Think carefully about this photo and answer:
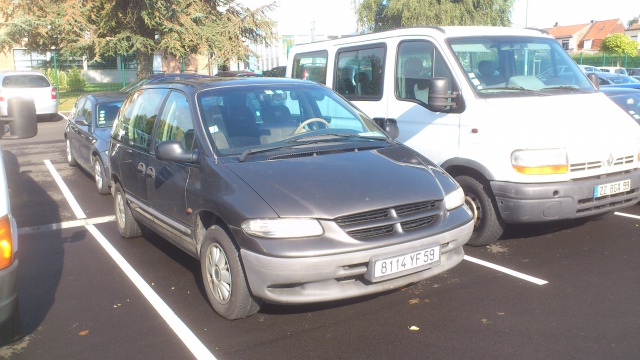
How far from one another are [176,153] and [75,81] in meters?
31.2

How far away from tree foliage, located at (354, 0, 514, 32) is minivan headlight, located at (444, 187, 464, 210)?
88.7 feet

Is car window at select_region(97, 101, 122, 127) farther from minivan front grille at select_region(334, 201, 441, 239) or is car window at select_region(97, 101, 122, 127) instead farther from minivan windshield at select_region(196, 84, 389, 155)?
minivan front grille at select_region(334, 201, 441, 239)

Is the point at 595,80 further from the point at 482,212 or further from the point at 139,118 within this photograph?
the point at 139,118

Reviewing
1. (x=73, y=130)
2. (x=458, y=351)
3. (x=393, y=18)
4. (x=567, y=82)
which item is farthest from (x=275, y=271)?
(x=393, y=18)

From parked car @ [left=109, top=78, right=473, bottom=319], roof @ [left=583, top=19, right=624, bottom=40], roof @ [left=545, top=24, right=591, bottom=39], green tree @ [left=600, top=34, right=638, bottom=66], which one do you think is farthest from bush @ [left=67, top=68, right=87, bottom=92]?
roof @ [left=583, top=19, right=624, bottom=40]

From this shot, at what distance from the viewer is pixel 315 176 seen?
161 inches

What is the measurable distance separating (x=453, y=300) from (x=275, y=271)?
158 cm

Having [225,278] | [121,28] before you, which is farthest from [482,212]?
[121,28]

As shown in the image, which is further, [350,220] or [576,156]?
[576,156]

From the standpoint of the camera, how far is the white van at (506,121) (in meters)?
5.23

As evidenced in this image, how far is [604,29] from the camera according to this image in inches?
3533

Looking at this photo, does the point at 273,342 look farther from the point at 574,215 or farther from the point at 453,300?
the point at 574,215

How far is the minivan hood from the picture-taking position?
149 inches

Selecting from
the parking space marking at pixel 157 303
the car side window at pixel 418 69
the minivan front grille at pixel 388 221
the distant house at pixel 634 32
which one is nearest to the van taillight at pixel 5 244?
the parking space marking at pixel 157 303
